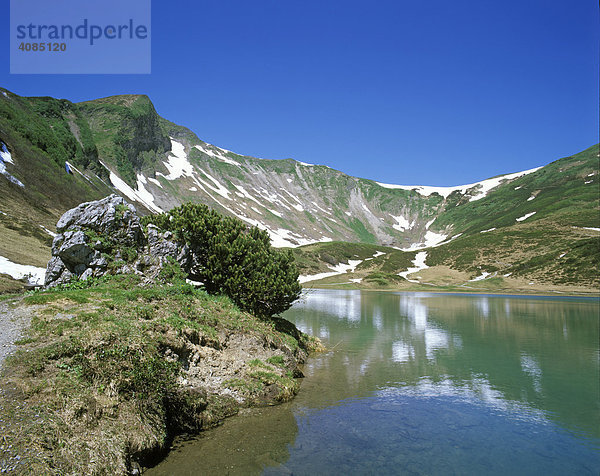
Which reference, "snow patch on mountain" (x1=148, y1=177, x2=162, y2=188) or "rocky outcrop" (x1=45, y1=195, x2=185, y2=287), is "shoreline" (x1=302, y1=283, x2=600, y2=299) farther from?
"snow patch on mountain" (x1=148, y1=177, x2=162, y2=188)

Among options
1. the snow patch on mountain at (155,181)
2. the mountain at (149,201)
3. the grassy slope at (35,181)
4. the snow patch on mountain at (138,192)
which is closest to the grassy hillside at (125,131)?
the mountain at (149,201)

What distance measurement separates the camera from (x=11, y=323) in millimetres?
11703

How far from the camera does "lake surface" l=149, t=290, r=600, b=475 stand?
1193cm

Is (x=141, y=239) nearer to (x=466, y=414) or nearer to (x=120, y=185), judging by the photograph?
(x=466, y=414)

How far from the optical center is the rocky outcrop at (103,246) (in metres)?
18.3

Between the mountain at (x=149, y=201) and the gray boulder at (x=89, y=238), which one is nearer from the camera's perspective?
the gray boulder at (x=89, y=238)

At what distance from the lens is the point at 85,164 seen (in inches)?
4154

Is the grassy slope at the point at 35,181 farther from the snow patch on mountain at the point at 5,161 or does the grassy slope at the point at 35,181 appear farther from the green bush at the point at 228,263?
the green bush at the point at 228,263

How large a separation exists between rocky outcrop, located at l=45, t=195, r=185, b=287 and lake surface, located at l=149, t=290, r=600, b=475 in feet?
33.0

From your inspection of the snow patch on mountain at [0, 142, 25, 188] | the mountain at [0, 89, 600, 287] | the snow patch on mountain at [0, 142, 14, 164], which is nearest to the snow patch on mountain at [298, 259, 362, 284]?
the mountain at [0, 89, 600, 287]

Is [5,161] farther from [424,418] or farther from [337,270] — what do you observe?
[337,270]

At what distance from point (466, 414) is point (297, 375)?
8801 mm

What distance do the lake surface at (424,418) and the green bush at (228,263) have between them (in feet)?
17.8

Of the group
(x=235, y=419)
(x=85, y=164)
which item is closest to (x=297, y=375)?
(x=235, y=419)
